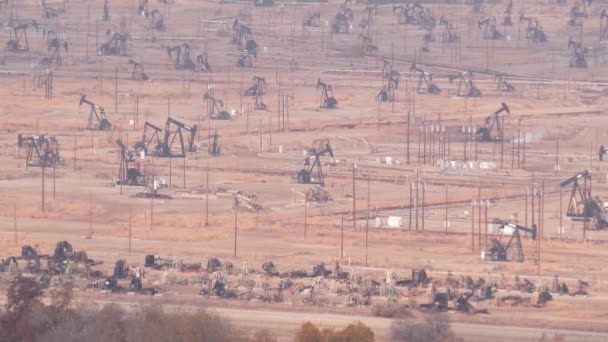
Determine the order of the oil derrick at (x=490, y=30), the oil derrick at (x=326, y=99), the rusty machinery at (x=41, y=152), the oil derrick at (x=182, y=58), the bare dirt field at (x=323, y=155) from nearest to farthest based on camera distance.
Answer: the bare dirt field at (x=323, y=155), the rusty machinery at (x=41, y=152), the oil derrick at (x=326, y=99), the oil derrick at (x=182, y=58), the oil derrick at (x=490, y=30)

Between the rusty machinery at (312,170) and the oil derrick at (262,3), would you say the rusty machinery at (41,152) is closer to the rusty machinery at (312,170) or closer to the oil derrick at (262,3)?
the rusty machinery at (312,170)

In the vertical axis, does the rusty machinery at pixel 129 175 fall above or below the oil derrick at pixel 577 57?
below

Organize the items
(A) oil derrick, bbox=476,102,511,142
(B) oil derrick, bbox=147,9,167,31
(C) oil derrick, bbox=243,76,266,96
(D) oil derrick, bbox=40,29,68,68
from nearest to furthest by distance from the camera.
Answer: (A) oil derrick, bbox=476,102,511,142, (C) oil derrick, bbox=243,76,266,96, (D) oil derrick, bbox=40,29,68,68, (B) oil derrick, bbox=147,9,167,31

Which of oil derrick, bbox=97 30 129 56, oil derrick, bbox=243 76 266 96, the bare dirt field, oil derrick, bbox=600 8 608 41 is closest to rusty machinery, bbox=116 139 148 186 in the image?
the bare dirt field

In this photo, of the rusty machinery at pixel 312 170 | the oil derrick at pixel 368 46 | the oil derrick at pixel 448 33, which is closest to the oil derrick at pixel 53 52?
the oil derrick at pixel 368 46

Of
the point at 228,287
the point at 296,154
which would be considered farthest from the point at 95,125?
the point at 228,287

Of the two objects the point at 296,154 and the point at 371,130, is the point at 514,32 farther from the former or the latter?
the point at 296,154

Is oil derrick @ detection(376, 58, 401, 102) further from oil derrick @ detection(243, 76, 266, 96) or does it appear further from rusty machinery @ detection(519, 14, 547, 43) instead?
rusty machinery @ detection(519, 14, 547, 43)
